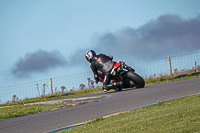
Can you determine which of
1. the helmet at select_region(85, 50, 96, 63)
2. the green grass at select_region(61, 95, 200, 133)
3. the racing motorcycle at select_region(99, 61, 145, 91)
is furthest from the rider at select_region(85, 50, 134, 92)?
the green grass at select_region(61, 95, 200, 133)

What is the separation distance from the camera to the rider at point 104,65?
1341 cm

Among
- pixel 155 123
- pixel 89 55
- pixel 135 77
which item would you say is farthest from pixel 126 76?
pixel 155 123

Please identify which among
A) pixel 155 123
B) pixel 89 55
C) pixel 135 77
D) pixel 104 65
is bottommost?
pixel 155 123

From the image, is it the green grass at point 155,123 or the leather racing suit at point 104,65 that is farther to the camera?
the leather racing suit at point 104,65

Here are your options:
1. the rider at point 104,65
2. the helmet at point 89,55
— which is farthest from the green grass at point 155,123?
the helmet at point 89,55

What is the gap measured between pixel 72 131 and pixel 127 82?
26.9 ft

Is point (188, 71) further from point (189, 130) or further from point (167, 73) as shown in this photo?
point (189, 130)

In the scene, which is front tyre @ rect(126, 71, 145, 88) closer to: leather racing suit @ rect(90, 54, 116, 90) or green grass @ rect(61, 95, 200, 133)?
leather racing suit @ rect(90, 54, 116, 90)

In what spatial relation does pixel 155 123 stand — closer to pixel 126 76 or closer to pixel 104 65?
pixel 126 76

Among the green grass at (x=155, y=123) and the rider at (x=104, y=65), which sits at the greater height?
the rider at (x=104, y=65)

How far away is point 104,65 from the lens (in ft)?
44.7

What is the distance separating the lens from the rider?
13.4 metres

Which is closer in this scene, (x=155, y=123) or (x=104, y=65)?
(x=155, y=123)

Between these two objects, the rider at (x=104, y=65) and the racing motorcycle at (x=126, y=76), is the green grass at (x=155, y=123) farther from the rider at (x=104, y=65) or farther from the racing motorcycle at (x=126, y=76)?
the rider at (x=104, y=65)
